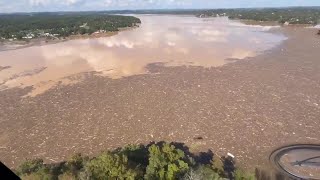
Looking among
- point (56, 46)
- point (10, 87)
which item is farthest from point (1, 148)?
point (56, 46)

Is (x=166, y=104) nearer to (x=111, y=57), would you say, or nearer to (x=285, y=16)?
(x=111, y=57)

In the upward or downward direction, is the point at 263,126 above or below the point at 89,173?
below

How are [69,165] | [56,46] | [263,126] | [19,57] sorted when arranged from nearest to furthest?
[69,165]
[263,126]
[19,57]
[56,46]

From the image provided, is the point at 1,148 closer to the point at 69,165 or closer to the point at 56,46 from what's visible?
the point at 69,165

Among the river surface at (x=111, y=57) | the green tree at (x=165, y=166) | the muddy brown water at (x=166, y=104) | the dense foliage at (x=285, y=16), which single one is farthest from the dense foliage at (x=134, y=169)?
the dense foliage at (x=285, y=16)

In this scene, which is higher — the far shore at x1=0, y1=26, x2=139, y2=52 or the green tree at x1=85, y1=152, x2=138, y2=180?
the green tree at x1=85, y1=152, x2=138, y2=180

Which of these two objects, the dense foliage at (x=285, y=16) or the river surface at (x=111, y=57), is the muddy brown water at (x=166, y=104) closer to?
the river surface at (x=111, y=57)

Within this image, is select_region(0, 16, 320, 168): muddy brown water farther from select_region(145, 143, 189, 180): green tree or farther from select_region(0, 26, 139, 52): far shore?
select_region(0, 26, 139, 52): far shore

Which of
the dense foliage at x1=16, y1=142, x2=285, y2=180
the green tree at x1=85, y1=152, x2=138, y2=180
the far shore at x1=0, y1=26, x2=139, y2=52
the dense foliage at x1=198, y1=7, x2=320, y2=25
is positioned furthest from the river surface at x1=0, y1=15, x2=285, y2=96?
the dense foliage at x1=198, y1=7, x2=320, y2=25
